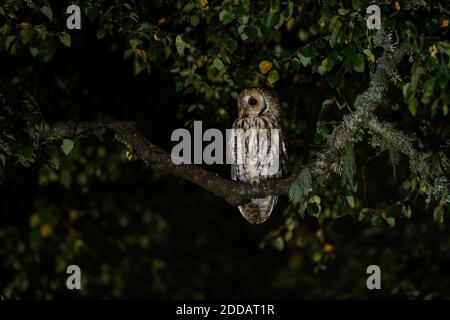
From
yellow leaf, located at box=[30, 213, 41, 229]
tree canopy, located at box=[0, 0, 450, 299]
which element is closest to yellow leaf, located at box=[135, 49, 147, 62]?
tree canopy, located at box=[0, 0, 450, 299]

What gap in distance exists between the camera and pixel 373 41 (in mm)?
3457

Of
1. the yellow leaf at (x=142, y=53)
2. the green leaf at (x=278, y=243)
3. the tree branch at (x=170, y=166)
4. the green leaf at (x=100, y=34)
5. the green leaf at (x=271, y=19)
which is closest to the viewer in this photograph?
the green leaf at (x=271, y=19)

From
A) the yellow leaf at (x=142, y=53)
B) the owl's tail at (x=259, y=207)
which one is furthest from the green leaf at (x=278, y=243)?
the yellow leaf at (x=142, y=53)

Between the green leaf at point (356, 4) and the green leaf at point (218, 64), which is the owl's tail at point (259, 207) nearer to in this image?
the green leaf at point (218, 64)

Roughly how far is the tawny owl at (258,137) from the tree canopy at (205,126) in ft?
0.46

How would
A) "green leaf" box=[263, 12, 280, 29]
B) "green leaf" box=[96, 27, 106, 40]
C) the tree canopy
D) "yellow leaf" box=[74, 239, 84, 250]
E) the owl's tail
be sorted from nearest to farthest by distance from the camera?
"green leaf" box=[263, 12, 280, 29], the tree canopy, "green leaf" box=[96, 27, 106, 40], the owl's tail, "yellow leaf" box=[74, 239, 84, 250]

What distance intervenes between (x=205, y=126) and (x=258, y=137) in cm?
35

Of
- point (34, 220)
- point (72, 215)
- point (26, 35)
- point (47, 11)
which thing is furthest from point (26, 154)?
point (72, 215)

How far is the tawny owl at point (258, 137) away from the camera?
440 centimetres

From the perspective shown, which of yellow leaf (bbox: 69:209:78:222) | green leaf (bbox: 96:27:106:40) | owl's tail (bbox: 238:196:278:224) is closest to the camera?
green leaf (bbox: 96:27:106:40)

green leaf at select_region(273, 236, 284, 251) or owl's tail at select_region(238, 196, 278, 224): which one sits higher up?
owl's tail at select_region(238, 196, 278, 224)

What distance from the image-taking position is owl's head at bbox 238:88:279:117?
438 centimetres

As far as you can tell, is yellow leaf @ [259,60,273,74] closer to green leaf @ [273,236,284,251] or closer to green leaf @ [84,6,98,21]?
green leaf @ [84,6,98,21]

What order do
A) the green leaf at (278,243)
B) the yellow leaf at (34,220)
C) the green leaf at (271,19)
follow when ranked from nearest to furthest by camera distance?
the green leaf at (271,19) < the green leaf at (278,243) < the yellow leaf at (34,220)
